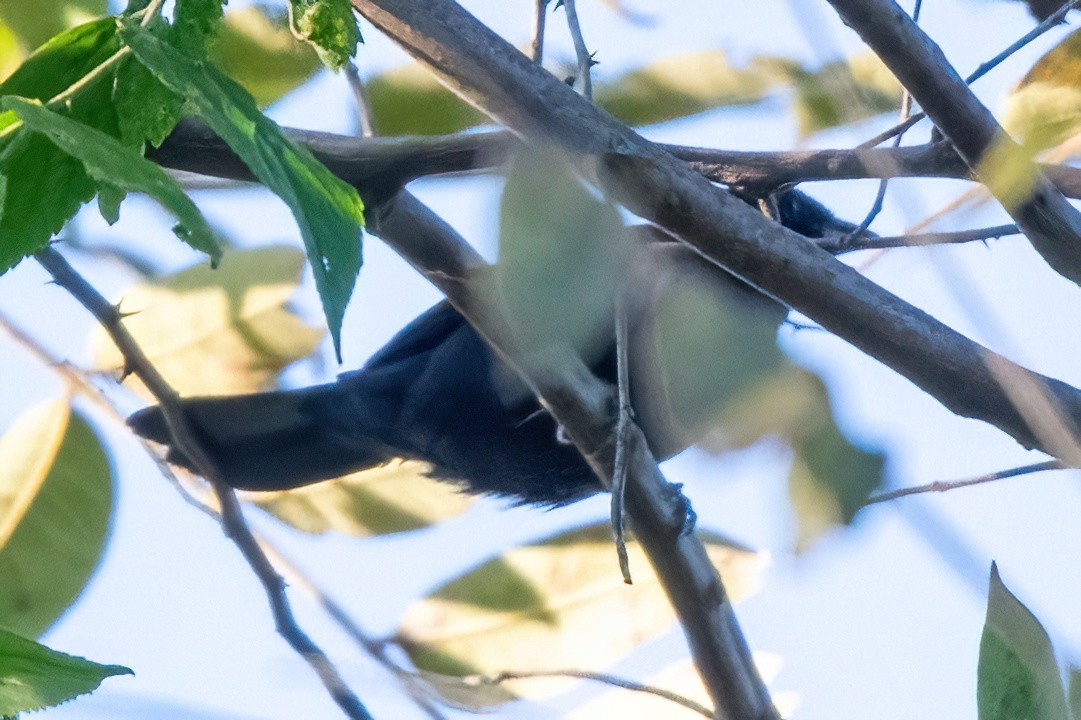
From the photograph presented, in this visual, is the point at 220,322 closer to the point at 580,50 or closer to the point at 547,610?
the point at 547,610

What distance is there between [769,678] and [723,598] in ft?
0.37

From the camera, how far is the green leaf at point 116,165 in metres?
0.64

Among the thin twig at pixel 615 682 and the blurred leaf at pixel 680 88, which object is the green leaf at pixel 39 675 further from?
the blurred leaf at pixel 680 88

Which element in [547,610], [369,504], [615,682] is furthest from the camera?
[369,504]

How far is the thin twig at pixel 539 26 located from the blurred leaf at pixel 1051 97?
51cm

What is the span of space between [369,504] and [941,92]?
47.4 inches

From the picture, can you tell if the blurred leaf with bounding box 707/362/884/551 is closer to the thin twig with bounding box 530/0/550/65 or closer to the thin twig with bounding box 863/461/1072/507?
the thin twig with bounding box 863/461/1072/507

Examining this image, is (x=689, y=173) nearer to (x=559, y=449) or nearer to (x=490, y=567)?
(x=490, y=567)

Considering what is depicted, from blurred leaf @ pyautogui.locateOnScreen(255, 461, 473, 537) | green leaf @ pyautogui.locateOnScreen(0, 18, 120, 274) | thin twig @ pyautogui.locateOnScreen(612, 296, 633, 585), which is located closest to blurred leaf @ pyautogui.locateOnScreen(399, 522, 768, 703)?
blurred leaf @ pyautogui.locateOnScreen(255, 461, 473, 537)

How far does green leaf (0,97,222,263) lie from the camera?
25.0 inches

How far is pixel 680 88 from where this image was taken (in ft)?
4.94

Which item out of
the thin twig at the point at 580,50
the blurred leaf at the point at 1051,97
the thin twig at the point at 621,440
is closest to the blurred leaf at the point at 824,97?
the blurred leaf at the point at 1051,97

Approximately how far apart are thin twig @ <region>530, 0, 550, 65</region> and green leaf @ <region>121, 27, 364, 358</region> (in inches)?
28.3

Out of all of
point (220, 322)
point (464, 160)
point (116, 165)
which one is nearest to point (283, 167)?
point (116, 165)
